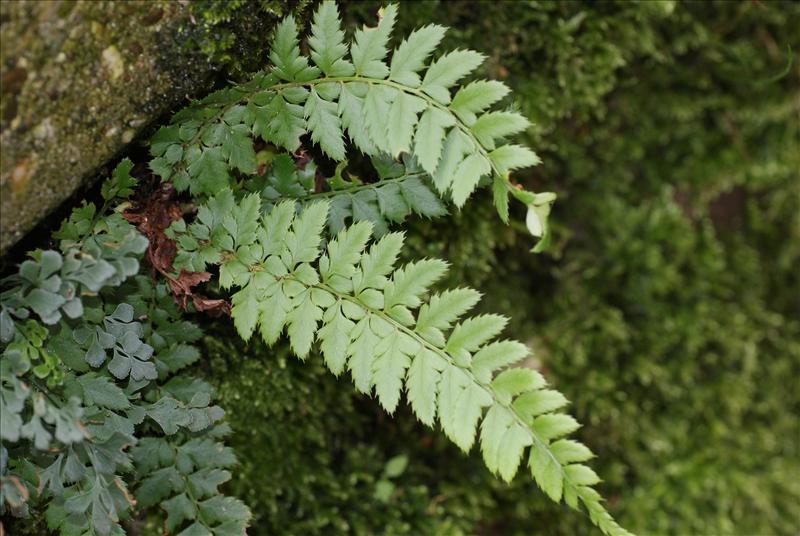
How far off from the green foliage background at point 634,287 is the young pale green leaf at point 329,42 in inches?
34.3

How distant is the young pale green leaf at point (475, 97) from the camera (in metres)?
1.82

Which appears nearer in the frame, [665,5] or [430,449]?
[665,5]

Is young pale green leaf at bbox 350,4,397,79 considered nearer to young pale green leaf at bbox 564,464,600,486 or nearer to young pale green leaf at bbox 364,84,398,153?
young pale green leaf at bbox 364,84,398,153

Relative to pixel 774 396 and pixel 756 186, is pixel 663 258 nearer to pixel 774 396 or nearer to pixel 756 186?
pixel 756 186

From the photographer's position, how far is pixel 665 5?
2693mm

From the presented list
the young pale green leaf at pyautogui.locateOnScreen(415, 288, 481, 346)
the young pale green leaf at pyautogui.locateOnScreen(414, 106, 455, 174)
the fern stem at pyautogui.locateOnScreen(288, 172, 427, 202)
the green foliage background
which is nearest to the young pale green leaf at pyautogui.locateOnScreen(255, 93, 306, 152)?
the fern stem at pyautogui.locateOnScreen(288, 172, 427, 202)

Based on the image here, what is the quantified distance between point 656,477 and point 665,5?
223 cm

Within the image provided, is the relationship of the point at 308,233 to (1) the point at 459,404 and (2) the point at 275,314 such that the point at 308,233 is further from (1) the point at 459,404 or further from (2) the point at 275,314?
(1) the point at 459,404

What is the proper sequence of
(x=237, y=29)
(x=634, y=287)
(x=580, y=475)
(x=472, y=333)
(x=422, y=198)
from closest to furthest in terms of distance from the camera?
(x=580, y=475) → (x=472, y=333) → (x=237, y=29) → (x=422, y=198) → (x=634, y=287)

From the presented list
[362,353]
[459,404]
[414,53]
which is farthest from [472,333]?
[414,53]

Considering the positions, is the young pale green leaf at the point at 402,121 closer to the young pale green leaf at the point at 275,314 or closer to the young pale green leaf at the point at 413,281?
the young pale green leaf at the point at 413,281

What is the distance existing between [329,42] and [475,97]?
0.45 meters

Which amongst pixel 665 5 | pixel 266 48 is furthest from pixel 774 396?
pixel 266 48

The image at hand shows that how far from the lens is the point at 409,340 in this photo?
192cm
